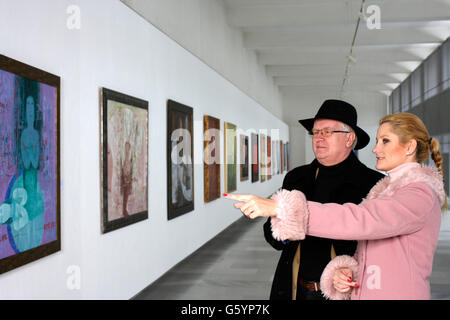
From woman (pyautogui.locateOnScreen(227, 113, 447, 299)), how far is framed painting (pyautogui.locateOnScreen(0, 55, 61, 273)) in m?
2.29

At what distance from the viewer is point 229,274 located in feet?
25.5

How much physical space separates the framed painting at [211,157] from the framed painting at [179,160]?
0.94 m

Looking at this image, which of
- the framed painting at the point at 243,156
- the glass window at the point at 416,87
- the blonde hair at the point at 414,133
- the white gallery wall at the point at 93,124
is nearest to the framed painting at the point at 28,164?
the white gallery wall at the point at 93,124

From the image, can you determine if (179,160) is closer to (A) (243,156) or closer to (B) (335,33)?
(A) (243,156)

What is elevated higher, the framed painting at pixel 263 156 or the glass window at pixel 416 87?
the glass window at pixel 416 87

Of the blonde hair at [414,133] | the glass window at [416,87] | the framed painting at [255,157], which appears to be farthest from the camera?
the glass window at [416,87]

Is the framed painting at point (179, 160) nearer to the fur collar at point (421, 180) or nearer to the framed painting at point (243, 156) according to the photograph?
the framed painting at point (243, 156)

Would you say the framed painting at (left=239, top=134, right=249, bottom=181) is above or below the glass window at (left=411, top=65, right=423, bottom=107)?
below

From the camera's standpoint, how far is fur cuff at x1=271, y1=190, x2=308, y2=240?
63.3 inches

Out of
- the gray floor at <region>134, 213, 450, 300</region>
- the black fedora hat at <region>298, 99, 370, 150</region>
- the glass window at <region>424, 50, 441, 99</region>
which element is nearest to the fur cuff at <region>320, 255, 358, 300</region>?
the black fedora hat at <region>298, 99, 370, 150</region>

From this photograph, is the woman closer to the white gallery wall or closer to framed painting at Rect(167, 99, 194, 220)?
the white gallery wall

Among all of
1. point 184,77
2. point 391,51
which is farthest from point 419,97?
point 184,77

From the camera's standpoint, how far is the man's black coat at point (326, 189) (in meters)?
2.95
